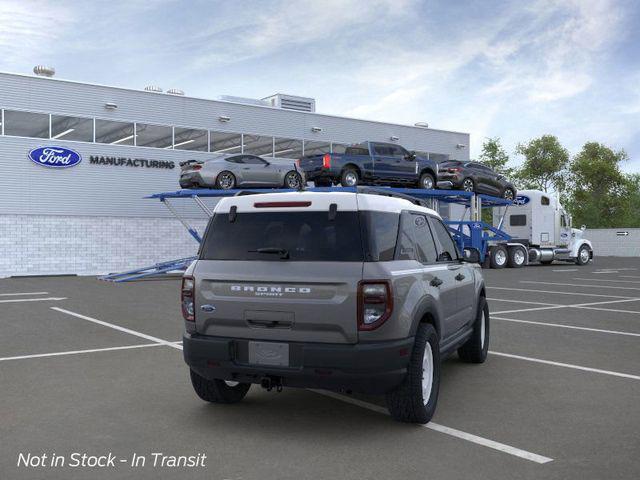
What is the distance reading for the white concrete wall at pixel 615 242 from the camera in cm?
4775

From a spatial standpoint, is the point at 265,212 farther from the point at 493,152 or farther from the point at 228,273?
the point at 493,152

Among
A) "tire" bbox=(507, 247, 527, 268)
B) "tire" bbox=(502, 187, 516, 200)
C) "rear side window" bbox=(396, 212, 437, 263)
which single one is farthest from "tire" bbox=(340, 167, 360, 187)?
"rear side window" bbox=(396, 212, 437, 263)

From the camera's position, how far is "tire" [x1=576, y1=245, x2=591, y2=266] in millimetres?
32594

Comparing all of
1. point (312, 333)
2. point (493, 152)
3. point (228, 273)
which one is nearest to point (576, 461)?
point (312, 333)

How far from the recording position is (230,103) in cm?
3062

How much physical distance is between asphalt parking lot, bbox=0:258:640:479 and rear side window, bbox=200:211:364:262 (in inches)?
52.5

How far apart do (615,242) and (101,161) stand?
124 feet

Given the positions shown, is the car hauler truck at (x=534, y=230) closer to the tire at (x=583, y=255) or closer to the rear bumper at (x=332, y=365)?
the tire at (x=583, y=255)

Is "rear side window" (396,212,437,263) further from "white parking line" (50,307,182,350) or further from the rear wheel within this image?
the rear wheel

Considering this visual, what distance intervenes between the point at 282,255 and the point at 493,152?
65084 mm

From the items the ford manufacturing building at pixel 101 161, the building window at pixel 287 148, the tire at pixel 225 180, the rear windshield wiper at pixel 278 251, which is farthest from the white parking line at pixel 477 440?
the building window at pixel 287 148

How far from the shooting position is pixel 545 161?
6719 centimetres

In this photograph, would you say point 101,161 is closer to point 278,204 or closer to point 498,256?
point 498,256

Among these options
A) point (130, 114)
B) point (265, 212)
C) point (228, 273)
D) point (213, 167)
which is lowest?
point (228, 273)
